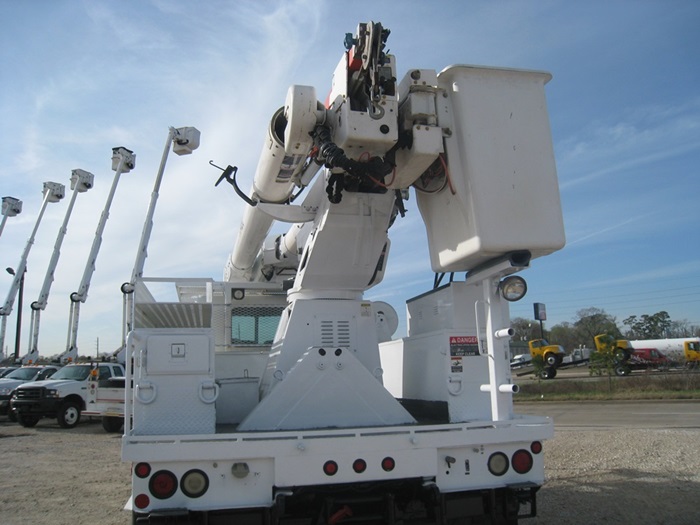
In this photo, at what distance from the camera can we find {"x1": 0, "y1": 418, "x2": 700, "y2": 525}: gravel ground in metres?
6.42

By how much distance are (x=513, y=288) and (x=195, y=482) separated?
260 centimetres

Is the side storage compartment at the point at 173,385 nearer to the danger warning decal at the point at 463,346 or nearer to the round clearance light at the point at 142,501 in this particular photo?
the round clearance light at the point at 142,501

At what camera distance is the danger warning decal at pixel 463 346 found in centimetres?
474

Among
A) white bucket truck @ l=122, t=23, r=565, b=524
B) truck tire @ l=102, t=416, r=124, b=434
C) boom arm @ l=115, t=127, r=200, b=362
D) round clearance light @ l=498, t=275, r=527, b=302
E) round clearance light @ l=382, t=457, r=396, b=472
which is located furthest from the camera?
truck tire @ l=102, t=416, r=124, b=434

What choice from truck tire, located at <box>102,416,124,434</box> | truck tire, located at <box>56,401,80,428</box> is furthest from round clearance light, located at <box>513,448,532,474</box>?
truck tire, located at <box>56,401,80,428</box>

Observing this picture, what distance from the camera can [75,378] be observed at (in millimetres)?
18719

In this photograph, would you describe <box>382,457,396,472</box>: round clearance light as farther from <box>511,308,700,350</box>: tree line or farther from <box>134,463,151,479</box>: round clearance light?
<box>511,308,700,350</box>: tree line

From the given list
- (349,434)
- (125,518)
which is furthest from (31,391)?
(349,434)

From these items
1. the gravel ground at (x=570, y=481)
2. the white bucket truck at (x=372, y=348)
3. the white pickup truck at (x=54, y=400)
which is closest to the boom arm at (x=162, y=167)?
the gravel ground at (x=570, y=481)

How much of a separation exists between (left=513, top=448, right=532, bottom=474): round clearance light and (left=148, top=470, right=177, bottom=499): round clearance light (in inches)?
92.4

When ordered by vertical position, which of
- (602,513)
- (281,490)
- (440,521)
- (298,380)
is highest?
(298,380)

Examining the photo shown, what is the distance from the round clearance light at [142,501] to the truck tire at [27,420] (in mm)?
16436

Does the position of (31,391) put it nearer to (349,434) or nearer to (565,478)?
(565,478)

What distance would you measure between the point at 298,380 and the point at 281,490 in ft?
3.00
